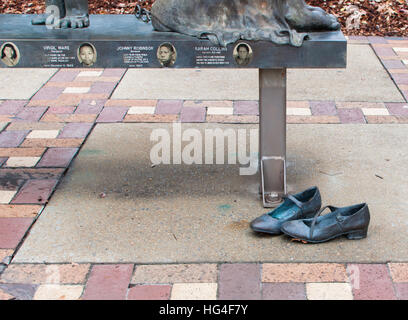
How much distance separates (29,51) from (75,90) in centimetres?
212

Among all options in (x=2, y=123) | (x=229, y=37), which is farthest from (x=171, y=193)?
(x=2, y=123)

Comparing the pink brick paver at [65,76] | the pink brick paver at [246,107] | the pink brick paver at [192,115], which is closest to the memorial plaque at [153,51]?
the pink brick paver at [192,115]

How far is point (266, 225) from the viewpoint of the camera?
358 centimetres

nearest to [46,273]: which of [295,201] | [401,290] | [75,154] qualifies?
[295,201]

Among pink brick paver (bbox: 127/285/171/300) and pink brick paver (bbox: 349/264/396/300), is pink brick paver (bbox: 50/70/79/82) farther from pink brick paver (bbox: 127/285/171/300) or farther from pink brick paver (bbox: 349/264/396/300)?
pink brick paver (bbox: 349/264/396/300)

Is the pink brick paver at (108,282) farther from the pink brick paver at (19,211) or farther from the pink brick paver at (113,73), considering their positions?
the pink brick paver at (113,73)

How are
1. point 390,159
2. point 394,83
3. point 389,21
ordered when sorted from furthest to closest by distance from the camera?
point 389,21, point 394,83, point 390,159

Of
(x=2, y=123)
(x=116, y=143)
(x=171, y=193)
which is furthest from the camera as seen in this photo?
(x=2, y=123)

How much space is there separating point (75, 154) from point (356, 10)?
14.9 feet

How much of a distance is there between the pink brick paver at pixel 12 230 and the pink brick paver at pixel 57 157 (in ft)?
2.48

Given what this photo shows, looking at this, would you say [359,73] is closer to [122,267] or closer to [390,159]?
[390,159]

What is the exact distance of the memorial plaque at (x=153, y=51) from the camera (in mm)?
3664

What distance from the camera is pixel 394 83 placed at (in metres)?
5.92

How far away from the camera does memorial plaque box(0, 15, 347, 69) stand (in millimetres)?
3664
